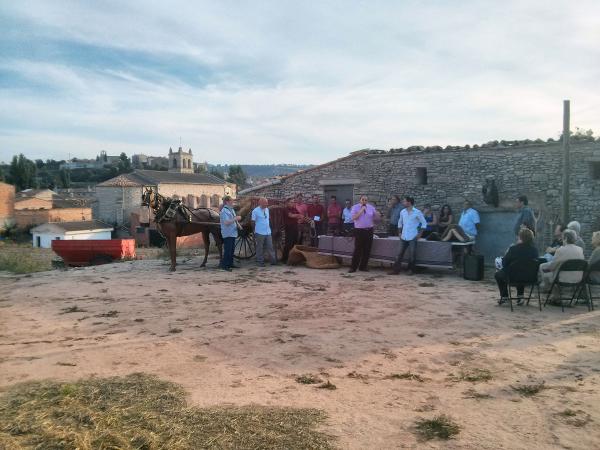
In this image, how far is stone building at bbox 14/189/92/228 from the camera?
192ft

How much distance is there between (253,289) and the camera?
31.4 feet

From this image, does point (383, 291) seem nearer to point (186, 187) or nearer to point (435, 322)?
point (435, 322)

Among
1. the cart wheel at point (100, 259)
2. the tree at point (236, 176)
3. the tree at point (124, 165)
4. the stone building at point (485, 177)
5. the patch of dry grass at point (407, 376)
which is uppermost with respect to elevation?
the tree at point (124, 165)

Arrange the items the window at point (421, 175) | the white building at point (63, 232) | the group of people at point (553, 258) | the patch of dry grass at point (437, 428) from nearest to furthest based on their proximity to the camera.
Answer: the patch of dry grass at point (437, 428), the group of people at point (553, 258), the window at point (421, 175), the white building at point (63, 232)

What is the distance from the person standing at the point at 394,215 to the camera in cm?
1343

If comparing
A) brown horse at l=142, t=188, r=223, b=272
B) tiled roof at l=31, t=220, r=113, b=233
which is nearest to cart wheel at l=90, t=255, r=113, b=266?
brown horse at l=142, t=188, r=223, b=272

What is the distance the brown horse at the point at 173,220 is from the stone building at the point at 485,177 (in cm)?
537

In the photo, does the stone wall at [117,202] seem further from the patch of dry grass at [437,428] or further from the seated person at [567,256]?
the patch of dry grass at [437,428]

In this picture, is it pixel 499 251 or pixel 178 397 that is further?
pixel 499 251

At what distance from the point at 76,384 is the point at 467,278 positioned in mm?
8381

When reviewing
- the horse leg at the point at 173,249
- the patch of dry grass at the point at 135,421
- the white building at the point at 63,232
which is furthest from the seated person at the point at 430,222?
the white building at the point at 63,232

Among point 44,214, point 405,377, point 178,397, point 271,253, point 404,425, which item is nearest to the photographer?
point 404,425

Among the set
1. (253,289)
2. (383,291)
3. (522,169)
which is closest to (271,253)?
(253,289)

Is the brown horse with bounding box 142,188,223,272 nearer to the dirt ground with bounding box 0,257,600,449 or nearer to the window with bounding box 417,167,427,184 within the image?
the dirt ground with bounding box 0,257,600,449
